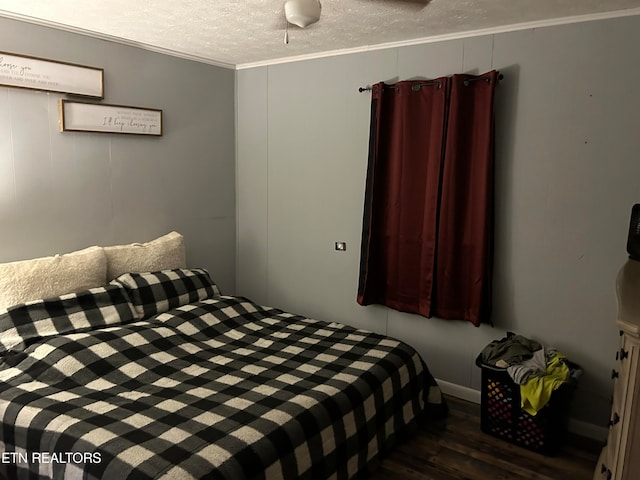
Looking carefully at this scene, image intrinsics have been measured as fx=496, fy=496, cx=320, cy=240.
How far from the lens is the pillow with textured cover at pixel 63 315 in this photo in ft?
8.07

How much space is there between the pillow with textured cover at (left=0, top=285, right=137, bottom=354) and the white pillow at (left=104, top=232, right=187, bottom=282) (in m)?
0.27

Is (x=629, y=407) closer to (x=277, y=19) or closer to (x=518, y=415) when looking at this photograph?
(x=518, y=415)

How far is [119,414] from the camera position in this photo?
1.99 m

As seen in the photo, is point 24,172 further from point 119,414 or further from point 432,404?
point 432,404

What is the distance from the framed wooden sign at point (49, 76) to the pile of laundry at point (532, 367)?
2.92 metres

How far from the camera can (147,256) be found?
328cm

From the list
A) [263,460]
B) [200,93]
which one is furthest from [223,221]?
[263,460]

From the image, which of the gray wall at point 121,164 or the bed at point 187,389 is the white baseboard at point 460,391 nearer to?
the bed at point 187,389

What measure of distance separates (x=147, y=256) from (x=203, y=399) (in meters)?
1.41

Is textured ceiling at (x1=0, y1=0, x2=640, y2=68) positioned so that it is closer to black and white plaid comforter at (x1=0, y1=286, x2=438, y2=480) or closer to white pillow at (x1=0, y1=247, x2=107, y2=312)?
white pillow at (x1=0, y1=247, x2=107, y2=312)

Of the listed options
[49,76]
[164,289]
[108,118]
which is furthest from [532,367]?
[49,76]

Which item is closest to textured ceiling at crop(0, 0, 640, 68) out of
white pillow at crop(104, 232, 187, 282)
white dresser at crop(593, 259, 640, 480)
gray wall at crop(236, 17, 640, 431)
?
gray wall at crop(236, 17, 640, 431)

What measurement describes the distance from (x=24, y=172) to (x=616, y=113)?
332cm

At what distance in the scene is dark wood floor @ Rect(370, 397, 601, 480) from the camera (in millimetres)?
2465
